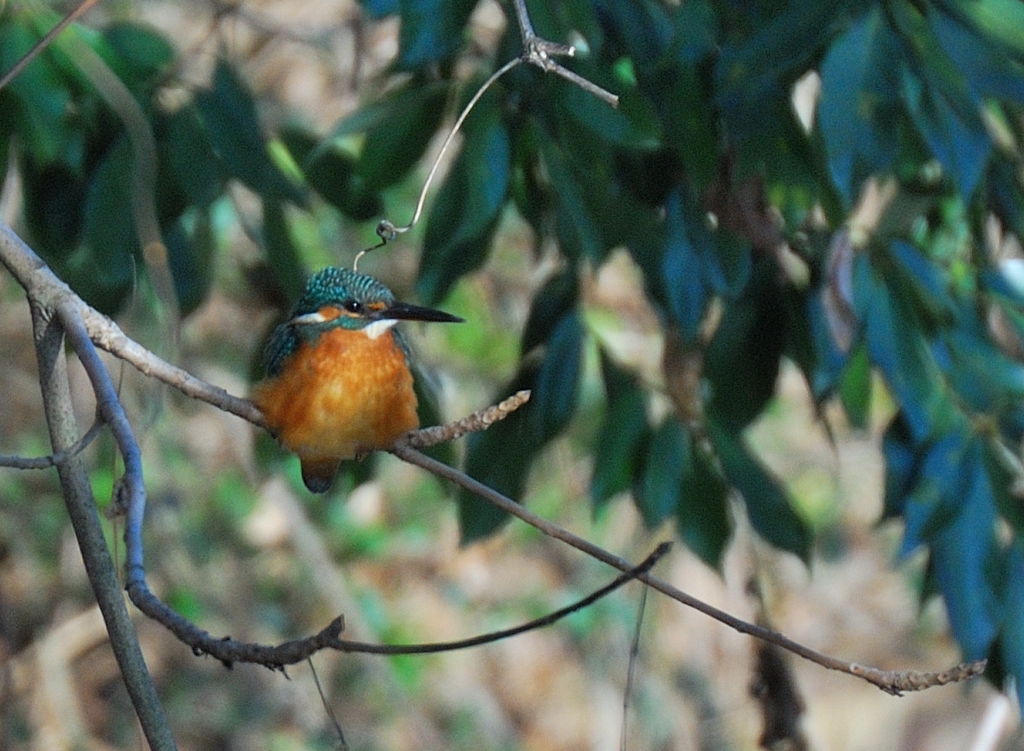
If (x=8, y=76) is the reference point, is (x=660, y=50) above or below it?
below

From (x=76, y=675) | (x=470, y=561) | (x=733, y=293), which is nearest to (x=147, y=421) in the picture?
(x=733, y=293)

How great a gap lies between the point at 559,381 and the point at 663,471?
26cm

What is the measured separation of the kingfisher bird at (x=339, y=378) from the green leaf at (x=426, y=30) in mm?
341

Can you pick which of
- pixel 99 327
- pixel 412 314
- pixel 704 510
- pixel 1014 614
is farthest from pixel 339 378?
pixel 1014 614

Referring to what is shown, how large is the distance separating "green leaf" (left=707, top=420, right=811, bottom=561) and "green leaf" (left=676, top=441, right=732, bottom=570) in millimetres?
29

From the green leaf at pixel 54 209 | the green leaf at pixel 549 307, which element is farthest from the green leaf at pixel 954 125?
the green leaf at pixel 54 209

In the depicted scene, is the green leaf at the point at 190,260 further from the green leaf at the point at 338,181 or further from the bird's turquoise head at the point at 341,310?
the bird's turquoise head at the point at 341,310

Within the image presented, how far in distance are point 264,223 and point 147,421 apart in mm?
612

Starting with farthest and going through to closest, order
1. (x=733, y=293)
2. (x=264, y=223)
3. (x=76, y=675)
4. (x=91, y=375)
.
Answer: (x=76, y=675) → (x=264, y=223) → (x=733, y=293) → (x=91, y=375)

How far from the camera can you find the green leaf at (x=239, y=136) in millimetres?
2352

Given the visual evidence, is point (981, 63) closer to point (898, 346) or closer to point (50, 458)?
point (898, 346)

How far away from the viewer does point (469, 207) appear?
199 cm

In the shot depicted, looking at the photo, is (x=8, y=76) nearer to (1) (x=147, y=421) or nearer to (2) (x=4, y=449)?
(1) (x=147, y=421)

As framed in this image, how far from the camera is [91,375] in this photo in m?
1.43
